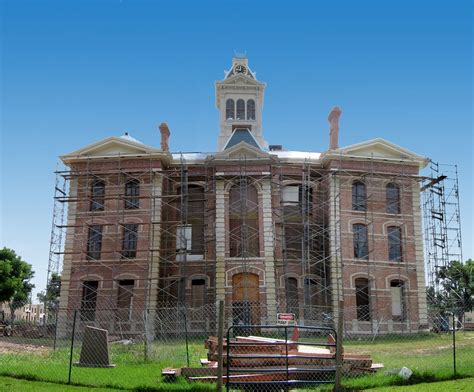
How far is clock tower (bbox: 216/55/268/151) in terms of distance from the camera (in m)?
41.7

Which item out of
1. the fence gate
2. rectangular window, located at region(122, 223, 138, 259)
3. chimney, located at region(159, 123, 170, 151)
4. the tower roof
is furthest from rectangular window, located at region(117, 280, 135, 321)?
the fence gate

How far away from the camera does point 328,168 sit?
35.2m

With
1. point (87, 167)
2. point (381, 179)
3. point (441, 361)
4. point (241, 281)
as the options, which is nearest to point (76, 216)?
point (87, 167)

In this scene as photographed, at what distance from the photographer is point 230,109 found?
138ft

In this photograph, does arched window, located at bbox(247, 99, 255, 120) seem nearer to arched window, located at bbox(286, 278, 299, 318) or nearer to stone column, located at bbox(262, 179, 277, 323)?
stone column, located at bbox(262, 179, 277, 323)

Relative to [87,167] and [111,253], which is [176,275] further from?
[87,167]

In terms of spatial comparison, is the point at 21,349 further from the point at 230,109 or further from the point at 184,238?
the point at 230,109

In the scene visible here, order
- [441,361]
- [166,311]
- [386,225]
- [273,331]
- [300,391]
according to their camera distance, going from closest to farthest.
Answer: [300,391], [441,361], [273,331], [166,311], [386,225]

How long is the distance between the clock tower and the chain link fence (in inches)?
569

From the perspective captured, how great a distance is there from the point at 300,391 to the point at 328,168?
2429cm

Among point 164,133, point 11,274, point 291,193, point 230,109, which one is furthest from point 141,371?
point 11,274

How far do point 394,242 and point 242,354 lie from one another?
23.6 m

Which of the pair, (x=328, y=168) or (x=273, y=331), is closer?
(x=273, y=331)

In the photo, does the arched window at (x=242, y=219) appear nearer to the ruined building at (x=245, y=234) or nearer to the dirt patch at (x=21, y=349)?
the ruined building at (x=245, y=234)
